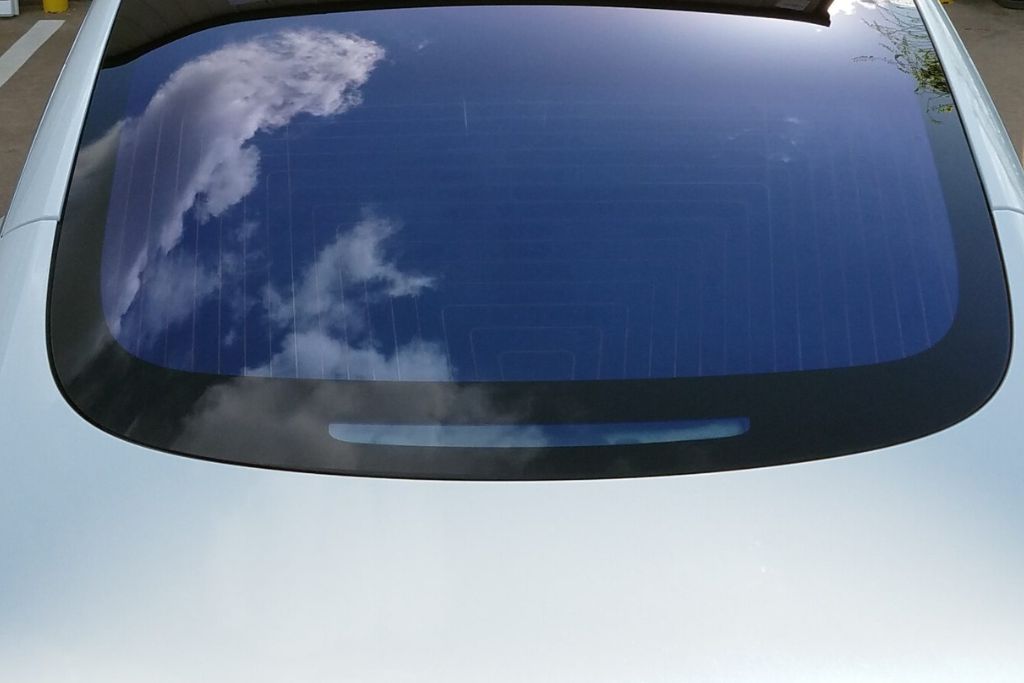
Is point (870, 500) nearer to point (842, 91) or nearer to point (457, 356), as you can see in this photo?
point (457, 356)

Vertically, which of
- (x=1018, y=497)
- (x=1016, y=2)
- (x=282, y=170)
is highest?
(x=282, y=170)

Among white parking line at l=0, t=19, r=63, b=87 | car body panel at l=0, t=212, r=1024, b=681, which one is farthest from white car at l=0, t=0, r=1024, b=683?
white parking line at l=0, t=19, r=63, b=87

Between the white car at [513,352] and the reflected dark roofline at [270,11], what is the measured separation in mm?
10

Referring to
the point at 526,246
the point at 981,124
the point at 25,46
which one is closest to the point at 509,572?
the point at 526,246

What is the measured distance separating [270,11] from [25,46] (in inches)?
226

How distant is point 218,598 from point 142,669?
0.10 metres

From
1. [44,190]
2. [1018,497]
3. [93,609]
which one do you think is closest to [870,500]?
[1018,497]

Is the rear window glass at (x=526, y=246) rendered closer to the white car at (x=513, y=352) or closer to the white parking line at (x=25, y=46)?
the white car at (x=513, y=352)

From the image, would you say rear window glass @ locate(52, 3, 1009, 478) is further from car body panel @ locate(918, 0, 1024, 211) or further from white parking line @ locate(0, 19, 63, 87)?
white parking line @ locate(0, 19, 63, 87)

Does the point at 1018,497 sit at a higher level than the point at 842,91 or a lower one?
lower

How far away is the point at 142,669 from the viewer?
1.14 metres

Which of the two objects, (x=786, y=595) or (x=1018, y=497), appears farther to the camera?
(x=1018, y=497)

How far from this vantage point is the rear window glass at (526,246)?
4.71 feet

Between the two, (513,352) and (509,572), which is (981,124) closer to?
(513,352)
